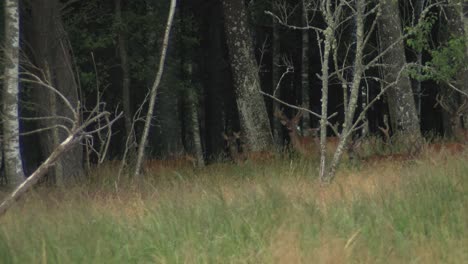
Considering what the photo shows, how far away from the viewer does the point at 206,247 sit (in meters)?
5.47

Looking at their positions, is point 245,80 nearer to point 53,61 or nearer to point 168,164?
point 168,164

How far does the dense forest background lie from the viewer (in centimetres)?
1242

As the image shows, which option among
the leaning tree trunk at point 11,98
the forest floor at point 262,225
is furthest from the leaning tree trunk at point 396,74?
the leaning tree trunk at point 11,98

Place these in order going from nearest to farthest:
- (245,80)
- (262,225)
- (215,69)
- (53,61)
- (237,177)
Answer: (262,225)
(237,177)
(53,61)
(245,80)
(215,69)

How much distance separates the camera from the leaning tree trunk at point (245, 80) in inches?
640

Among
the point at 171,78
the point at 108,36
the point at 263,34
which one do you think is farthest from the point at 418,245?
the point at 263,34

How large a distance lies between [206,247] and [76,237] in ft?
4.23

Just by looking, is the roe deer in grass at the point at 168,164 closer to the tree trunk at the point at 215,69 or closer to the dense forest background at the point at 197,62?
the dense forest background at the point at 197,62

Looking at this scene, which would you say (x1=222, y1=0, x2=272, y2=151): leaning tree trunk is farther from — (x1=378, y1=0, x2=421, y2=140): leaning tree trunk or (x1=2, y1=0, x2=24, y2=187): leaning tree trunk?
(x1=2, y1=0, x2=24, y2=187): leaning tree trunk

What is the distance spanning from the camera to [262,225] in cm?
595

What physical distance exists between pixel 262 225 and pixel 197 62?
22.0m

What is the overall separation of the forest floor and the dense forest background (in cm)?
224

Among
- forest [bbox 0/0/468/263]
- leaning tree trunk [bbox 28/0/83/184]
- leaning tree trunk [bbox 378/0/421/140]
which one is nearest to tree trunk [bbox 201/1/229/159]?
forest [bbox 0/0/468/263]

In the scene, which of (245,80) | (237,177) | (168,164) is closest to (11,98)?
(237,177)
